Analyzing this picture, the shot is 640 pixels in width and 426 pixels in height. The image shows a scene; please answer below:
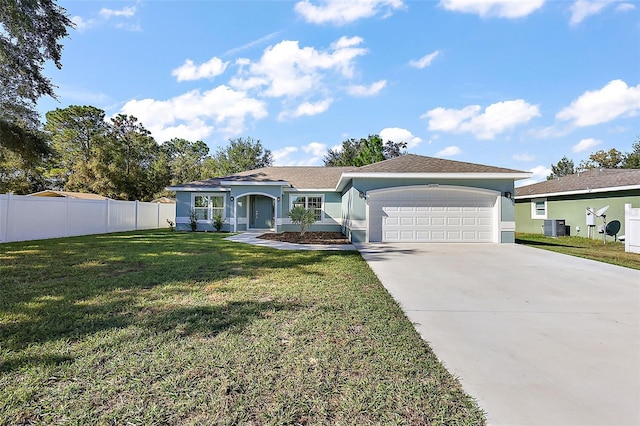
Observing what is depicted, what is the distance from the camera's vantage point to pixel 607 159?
119 ft

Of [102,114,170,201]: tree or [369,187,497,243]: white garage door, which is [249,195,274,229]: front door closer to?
[369,187,497,243]: white garage door

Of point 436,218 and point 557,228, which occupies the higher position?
point 436,218

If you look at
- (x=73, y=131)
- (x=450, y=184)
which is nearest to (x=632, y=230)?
(x=450, y=184)

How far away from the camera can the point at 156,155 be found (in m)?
32.0

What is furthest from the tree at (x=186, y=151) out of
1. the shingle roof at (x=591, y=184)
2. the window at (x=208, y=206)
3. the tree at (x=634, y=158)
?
the tree at (x=634, y=158)

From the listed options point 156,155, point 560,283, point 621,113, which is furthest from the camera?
point 156,155

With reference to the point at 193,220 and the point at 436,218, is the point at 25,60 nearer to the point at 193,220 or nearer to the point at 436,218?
the point at 193,220

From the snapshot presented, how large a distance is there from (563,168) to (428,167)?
42625 millimetres

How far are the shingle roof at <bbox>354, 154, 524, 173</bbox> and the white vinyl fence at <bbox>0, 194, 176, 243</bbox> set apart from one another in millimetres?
12859

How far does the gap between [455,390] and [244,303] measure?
2980 mm

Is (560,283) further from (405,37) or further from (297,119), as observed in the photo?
(297,119)

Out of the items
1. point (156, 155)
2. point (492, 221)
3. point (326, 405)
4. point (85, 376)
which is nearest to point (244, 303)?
point (85, 376)

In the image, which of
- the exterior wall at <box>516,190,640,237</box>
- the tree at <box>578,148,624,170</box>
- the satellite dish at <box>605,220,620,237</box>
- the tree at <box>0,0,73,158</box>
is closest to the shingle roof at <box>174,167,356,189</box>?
the tree at <box>0,0,73,158</box>

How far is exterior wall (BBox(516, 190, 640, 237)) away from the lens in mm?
13289
